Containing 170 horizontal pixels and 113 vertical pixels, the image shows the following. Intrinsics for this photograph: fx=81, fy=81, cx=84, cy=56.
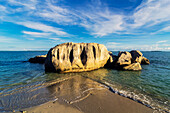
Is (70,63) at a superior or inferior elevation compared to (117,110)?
superior

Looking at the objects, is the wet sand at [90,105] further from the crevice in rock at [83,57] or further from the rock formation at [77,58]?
the crevice in rock at [83,57]

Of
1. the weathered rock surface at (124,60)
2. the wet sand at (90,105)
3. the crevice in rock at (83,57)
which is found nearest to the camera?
the wet sand at (90,105)

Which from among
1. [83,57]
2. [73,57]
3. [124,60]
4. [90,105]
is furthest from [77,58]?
[124,60]

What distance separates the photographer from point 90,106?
5.16 metres

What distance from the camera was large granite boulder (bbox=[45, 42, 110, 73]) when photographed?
523 inches

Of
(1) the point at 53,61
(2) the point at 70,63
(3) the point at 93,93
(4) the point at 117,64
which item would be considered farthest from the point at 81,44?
(3) the point at 93,93

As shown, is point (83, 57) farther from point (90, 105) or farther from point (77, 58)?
point (90, 105)

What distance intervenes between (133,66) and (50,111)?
51.7 ft

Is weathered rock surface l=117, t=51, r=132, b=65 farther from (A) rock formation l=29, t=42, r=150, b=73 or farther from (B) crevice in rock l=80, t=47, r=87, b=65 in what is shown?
(B) crevice in rock l=80, t=47, r=87, b=65

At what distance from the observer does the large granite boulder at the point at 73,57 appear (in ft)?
43.5

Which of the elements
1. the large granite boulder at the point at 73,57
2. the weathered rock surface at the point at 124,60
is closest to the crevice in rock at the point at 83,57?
the large granite boulder at the point at 73,57

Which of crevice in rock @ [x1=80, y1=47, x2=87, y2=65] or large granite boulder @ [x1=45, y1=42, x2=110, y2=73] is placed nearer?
large granite boulder @ [x1=45, y1=42, x2=110, y2=73]

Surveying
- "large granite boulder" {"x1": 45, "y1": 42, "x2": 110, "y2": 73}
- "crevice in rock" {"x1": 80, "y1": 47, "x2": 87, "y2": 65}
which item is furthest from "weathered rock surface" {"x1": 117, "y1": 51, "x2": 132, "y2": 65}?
"crevice in rock" {"x1": 80, "y1": 47, "x2": 87, "y2": 65}

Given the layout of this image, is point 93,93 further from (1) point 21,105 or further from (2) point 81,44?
(2) point 81,44
